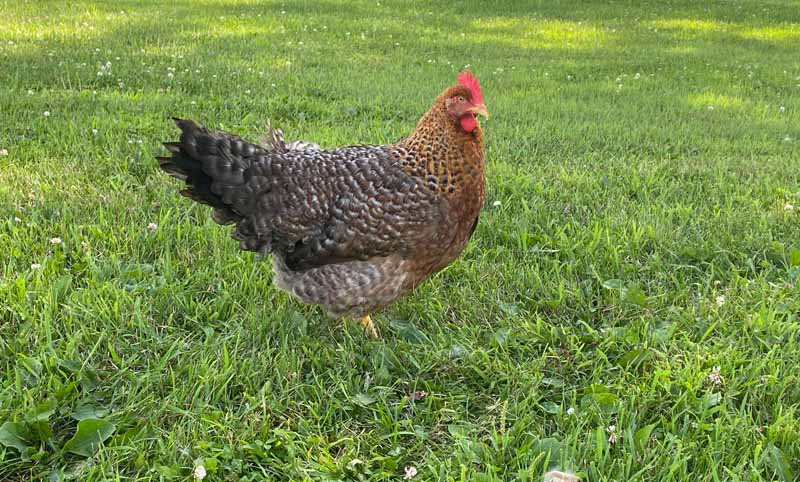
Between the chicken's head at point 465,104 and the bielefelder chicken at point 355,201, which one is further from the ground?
the chicken's head at point 465,104

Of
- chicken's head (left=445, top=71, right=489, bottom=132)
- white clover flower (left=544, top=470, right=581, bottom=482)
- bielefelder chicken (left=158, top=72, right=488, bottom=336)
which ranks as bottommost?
white clover flower (left=544, top=470, right=581, bottom=482)

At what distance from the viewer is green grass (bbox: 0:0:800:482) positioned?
2535 millimetres

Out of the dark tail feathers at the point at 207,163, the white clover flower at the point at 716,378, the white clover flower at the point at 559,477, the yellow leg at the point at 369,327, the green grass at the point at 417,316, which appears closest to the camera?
the white clover flower at the point at 559,477

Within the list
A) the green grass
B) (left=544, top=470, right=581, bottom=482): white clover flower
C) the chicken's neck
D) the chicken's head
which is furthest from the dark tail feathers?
(left=544, top=470, right=581, bottom=482): white clover flower

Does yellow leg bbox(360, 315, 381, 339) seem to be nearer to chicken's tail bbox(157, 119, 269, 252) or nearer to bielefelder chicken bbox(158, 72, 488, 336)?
bielefelder chicken bbox(158, 72, 488, 336)

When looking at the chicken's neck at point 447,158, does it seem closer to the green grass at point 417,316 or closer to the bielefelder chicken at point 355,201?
the bielefelder chicken at point 355,201

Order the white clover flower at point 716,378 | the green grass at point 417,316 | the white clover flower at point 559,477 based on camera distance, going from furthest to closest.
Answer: the white clover flower at point 716,378 → the green grass at point 417,316 → the white clover flower at point 559,477

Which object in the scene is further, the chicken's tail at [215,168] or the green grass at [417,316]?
the chicken's tail at [215,168]

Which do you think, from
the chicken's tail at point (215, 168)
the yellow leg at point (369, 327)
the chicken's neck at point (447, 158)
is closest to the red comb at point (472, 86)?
the chicken's neck at point (447, 158)

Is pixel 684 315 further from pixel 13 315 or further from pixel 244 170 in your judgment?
pixel 13 315

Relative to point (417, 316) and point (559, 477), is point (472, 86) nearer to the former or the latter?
point (417, 316)

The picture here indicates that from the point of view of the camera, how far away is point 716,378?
9.31 feet

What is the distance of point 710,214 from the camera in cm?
457

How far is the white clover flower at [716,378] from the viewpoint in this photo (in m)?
2.84
